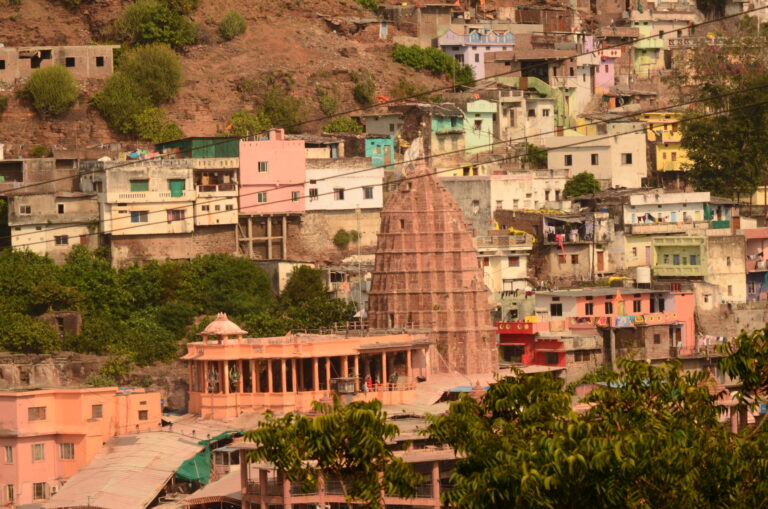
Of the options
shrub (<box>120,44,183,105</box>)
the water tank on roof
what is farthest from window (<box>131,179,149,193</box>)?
the water tank on roof

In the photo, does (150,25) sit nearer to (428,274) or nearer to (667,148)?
(667,148)

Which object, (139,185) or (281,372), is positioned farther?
(139,185)

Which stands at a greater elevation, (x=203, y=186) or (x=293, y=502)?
(x=203, y=186)

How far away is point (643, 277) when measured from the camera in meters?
67.8

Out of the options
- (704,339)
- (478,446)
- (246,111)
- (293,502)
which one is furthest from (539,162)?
(478,446)

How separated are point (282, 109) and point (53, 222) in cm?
1360

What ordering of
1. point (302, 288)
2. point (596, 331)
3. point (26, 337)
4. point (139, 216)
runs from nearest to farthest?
point (26, 337), point (596, 331), point (302, 288), point (139, 216)

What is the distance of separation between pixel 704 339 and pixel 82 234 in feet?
57.6

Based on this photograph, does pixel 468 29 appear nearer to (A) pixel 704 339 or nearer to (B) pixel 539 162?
(B) pixel 539 162

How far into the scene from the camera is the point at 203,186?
230ft

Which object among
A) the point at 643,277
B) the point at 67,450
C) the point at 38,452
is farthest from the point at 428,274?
the point at 38,452

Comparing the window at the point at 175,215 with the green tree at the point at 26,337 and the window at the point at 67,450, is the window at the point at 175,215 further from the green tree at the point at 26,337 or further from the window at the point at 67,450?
the window at the point at 67,450

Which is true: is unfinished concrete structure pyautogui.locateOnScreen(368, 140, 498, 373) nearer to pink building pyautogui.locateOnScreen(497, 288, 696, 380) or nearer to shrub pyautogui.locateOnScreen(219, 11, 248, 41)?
pink building pyautogui.locateOnScreen(497, 288, 696, 380)

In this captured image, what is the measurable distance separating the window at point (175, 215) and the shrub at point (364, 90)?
14285 mm
